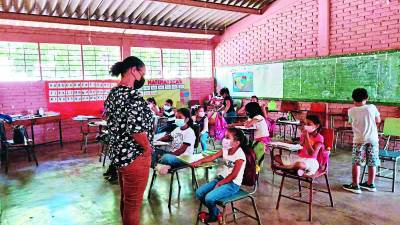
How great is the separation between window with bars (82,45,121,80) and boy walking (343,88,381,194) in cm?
630

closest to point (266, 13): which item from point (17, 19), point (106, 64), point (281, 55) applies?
point (281, 55)

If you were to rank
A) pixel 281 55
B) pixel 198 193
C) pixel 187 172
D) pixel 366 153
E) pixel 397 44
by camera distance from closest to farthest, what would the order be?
pixel 198 193 → pixel 366 153 → pixel 187 172 → pixel 397 44 → pixel 281 55

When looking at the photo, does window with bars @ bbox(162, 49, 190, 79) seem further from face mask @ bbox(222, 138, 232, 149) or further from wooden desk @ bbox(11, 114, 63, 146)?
face mask @ bbox(222, 138, 232, 149)

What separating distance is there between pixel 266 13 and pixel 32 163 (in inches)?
264

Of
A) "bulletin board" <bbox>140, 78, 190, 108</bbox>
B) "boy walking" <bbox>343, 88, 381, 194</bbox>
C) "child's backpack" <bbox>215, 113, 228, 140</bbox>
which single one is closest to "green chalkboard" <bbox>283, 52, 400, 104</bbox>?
"child's backpack" <bbox>215, 113, 228, 140</bbox>

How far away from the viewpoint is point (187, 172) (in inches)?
213

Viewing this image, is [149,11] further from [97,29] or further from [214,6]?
[214,6]

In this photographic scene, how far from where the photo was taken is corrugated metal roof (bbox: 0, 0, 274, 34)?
7.09 m

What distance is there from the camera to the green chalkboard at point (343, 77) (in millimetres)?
6180

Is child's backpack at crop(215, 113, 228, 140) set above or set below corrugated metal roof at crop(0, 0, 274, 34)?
below

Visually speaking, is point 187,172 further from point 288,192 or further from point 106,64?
point 106,64

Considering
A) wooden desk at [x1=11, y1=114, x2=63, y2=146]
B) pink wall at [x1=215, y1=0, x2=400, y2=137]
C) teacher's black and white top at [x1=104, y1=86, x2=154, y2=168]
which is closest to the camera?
teacher's black and white top at [x1=104, y1=86, x2=154, y2=168]

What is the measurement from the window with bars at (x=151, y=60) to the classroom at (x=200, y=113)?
0.03 meters

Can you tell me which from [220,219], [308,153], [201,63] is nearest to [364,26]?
[308,153]
